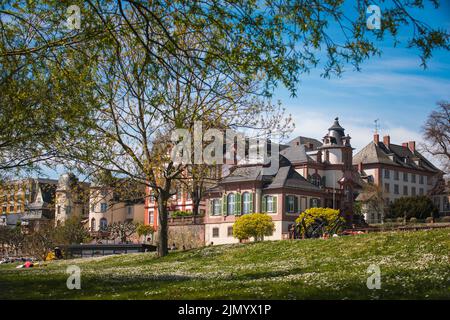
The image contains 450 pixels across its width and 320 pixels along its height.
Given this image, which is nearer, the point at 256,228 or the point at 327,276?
the point at 327,276

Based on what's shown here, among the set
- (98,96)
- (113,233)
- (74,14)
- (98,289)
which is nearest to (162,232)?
(98,96)

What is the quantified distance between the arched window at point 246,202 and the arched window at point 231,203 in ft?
4.45

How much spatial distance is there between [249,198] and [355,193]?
79.5 feet

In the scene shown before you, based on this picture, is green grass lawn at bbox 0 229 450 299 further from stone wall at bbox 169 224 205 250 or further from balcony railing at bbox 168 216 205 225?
balcony railing at bbox 168 216 205 225

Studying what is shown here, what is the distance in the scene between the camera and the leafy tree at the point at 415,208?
274 feet

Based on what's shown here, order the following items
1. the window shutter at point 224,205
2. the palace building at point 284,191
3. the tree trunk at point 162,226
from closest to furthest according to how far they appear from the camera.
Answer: the tree trunk at point 162,226, the palace building at point 284,191, the window shutter at point 224,205

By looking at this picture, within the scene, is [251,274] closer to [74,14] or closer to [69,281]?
[69,281]

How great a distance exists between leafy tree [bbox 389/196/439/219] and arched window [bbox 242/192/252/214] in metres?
21.3

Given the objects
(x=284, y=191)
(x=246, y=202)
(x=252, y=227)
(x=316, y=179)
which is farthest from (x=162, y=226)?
(x=316, y=179)

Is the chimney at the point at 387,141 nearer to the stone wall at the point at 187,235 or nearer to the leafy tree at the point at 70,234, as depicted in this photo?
the stone wall at the point at 187,235

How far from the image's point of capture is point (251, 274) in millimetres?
21641

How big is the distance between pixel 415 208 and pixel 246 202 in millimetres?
23848

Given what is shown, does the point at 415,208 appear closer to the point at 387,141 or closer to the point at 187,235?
the point at 387,141

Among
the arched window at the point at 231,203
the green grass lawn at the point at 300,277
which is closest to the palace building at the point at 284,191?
the arched window at the point at 231,203
